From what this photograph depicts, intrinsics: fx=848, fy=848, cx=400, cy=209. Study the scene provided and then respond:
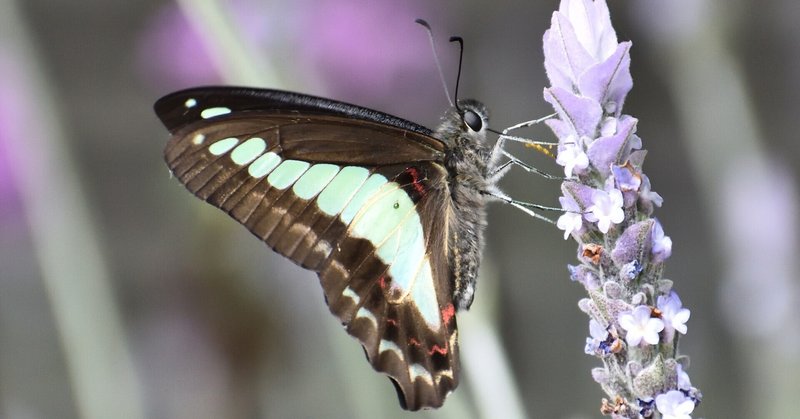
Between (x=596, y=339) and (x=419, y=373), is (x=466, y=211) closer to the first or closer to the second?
(x=419, y=373)

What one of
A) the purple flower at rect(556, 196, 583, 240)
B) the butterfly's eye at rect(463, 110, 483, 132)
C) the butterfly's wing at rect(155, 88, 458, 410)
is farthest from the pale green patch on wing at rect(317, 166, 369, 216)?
the purple flower at rect(556, 196, 583, 240)

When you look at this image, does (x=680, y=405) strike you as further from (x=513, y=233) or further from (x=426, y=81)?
(x=513, y=233)

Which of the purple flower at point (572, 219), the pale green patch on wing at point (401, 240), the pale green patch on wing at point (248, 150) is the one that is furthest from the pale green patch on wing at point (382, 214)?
the purple flower at point (572, 219)

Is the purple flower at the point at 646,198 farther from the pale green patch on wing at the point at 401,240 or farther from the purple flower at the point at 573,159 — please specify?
the pale green patch on wing at the point at 401,240

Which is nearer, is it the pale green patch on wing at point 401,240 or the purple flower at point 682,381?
the purple flower at point 682,381

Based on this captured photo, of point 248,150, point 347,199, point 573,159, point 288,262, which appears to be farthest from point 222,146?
point 288,262

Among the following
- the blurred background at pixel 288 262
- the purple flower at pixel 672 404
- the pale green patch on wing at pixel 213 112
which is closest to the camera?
the purple flower at pixel 672 404

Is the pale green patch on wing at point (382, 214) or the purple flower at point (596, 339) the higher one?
the pale green patch on wing at point (382, 214)

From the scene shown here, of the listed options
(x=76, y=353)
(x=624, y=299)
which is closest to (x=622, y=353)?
(x=624, y=299)
